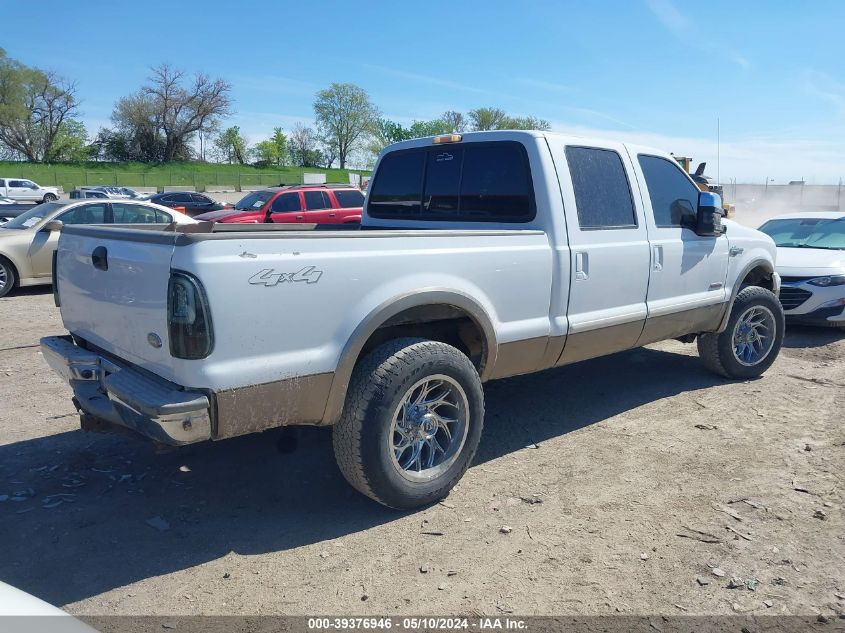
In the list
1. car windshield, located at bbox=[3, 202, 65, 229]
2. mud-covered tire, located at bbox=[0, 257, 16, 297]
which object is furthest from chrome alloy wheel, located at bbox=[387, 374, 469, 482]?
car windshield, located at bbox=[3, 202, 65, 229]

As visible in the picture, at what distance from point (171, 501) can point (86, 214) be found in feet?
29.1

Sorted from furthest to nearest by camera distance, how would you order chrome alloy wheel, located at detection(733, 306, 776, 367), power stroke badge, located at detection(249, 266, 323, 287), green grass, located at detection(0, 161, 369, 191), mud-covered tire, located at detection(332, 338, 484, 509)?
1. green grass, located at detection(0, 161, 369, 191)
2. chrome alloy wheel, located at detection(733, 306, 776, 367)
3. mud-covered tire, located at detection(332, 338, 484, 509)
4. power stroke badge, located at detection(249, 266, 323, 287)

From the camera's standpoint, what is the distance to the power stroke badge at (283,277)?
3018 millimetres

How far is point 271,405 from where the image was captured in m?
3.16

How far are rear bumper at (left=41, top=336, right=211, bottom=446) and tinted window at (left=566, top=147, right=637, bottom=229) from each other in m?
2.76

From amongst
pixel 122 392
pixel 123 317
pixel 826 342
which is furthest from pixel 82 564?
pixel 826 342

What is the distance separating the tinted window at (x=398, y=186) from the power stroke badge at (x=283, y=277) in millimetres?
2141

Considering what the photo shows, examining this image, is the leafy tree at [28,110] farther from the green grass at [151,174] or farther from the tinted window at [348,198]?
the tinted window at [348,198]

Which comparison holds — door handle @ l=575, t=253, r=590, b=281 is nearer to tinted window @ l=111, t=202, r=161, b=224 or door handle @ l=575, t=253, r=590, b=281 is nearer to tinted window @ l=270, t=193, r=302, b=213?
tinted window @ l=111, t=202, r=161, b=224

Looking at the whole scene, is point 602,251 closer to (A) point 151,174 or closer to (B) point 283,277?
(B) point 283,277

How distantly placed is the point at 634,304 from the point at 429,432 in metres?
1.98

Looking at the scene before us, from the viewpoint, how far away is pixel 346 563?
328cm

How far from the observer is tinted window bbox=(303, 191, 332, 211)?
62.3ft

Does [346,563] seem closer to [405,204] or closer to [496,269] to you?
[496,269]
